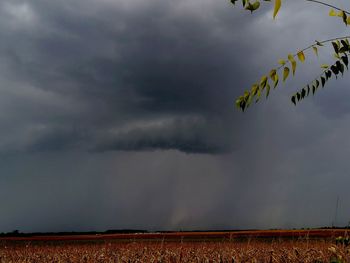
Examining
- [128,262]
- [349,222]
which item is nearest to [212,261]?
[128,262]

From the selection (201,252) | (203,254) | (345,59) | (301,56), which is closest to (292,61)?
(301,56)

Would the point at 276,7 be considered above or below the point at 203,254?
above

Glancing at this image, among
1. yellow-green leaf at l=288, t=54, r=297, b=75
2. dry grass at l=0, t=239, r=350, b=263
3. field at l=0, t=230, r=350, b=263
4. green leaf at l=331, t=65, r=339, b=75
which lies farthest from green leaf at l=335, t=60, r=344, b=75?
dry grass at l=0, t=239, r=350, b=263

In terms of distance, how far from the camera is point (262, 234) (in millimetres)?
53531

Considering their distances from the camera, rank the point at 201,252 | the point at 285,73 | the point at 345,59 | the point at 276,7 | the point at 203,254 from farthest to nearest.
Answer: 1. the point at 201,252
2. the point at 203,254
3. the point at 345,59
4. the point at 285,73
5. the point at 276,7

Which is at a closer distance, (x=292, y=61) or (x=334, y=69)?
(x=292, y=61)

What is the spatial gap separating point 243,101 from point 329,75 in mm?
1381

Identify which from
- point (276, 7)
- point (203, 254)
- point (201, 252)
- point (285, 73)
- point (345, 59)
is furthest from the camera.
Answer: point (201, 252)

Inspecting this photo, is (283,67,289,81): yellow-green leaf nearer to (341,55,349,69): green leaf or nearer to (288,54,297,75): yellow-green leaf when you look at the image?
(288,54,297,75): yellow-green leaf

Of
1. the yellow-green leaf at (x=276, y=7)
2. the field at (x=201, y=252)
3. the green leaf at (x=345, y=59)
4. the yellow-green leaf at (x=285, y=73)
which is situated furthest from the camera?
the field at (x=201, y=252)

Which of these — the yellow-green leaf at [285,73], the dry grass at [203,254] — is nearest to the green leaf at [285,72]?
the yellow-green leaf at [285,73]

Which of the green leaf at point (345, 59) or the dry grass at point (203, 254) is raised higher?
the green leaf at point (345, 59)

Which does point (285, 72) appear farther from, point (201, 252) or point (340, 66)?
point (201, 252)

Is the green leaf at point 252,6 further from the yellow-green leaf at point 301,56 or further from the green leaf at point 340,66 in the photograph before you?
the green leaf at point 340,66
